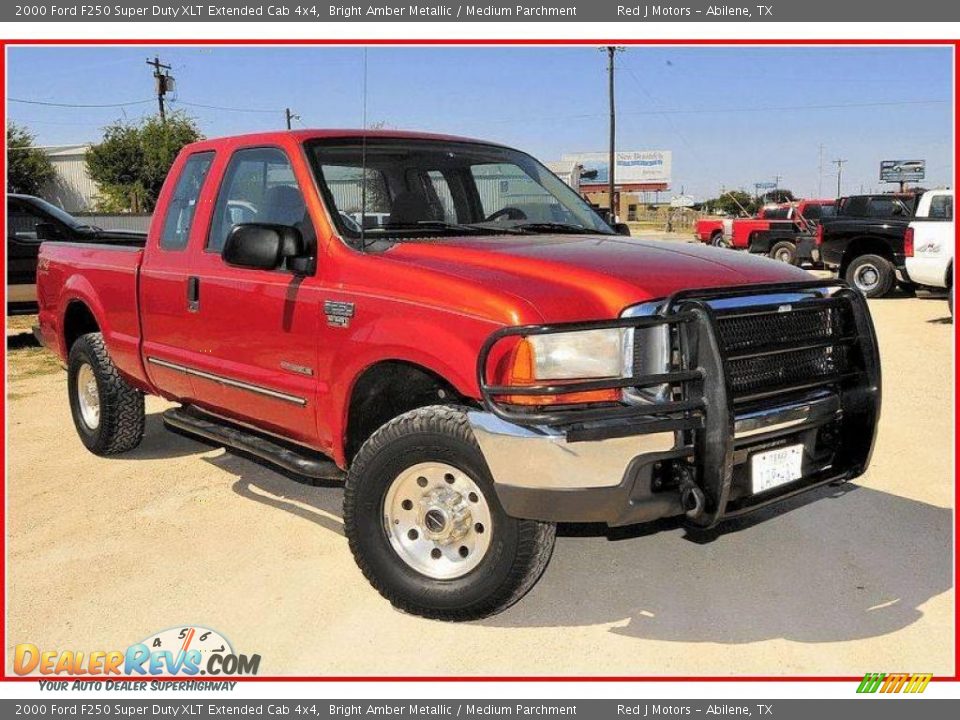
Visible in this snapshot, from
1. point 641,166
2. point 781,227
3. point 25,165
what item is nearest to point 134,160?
point 25,165

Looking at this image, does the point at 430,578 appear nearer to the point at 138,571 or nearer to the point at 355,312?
the point at 355,312

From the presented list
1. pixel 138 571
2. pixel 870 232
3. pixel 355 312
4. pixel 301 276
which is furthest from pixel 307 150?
pixel 870 232

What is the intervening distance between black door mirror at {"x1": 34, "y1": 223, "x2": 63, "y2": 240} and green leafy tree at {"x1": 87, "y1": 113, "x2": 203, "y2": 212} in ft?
110

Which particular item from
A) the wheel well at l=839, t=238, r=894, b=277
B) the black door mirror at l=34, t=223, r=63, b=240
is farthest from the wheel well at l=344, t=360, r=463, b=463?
the wheel well at l=839, t=238, r=894, b=277

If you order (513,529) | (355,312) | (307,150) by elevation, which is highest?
(307,150)

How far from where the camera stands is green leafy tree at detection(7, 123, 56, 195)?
45000 millimetres

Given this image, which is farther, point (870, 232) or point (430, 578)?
point (870, 232)

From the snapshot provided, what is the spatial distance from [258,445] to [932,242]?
11163 millimetres

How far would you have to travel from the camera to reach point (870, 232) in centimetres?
1562

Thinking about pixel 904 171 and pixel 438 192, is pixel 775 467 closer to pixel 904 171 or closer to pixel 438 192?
pixel 438 192

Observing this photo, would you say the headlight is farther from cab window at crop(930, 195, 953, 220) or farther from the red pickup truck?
the red pickup truck

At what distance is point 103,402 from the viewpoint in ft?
19.3

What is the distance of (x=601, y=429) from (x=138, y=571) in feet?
7.98

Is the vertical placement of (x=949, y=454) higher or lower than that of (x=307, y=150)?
lower
